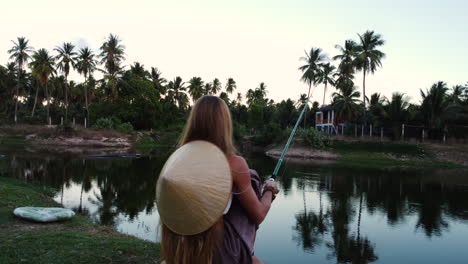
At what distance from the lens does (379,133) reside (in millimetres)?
46625

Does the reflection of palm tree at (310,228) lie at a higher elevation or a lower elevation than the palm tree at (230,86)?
lower

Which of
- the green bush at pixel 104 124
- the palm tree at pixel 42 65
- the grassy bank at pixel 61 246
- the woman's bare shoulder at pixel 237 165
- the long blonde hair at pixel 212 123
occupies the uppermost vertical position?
the palm tree at pixel 42 65

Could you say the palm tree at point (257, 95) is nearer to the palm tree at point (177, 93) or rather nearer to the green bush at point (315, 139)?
the palm tree at point (177, 93)

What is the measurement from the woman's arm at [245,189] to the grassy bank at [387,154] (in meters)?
35.9

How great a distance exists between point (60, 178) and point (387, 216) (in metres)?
14.8

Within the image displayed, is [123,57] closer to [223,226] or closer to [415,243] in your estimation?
[415,243]

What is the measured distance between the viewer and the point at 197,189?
1980 mm

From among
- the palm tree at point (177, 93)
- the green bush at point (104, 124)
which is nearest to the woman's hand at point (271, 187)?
the green bush at point (104, 124)

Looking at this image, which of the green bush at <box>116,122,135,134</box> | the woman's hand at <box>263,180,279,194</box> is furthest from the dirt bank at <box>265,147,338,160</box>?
the woman's hand at <box>263,180,279,194</box>

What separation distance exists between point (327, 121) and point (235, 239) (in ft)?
182

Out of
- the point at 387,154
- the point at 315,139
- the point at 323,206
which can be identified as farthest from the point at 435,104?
the point at 323,206

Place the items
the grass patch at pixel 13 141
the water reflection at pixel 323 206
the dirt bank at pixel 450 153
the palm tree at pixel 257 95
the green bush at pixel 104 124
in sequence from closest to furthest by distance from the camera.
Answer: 1. the water reflection at pixel 323 206
2. the dirt bank at pixel 450 153
3. the grass patch at pixel 13 141
4. the green bush at pixel 104 124
5. the palm tree at pixel 257 95

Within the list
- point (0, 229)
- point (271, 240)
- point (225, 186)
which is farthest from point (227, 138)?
point (271, 240)

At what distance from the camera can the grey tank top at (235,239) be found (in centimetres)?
205
